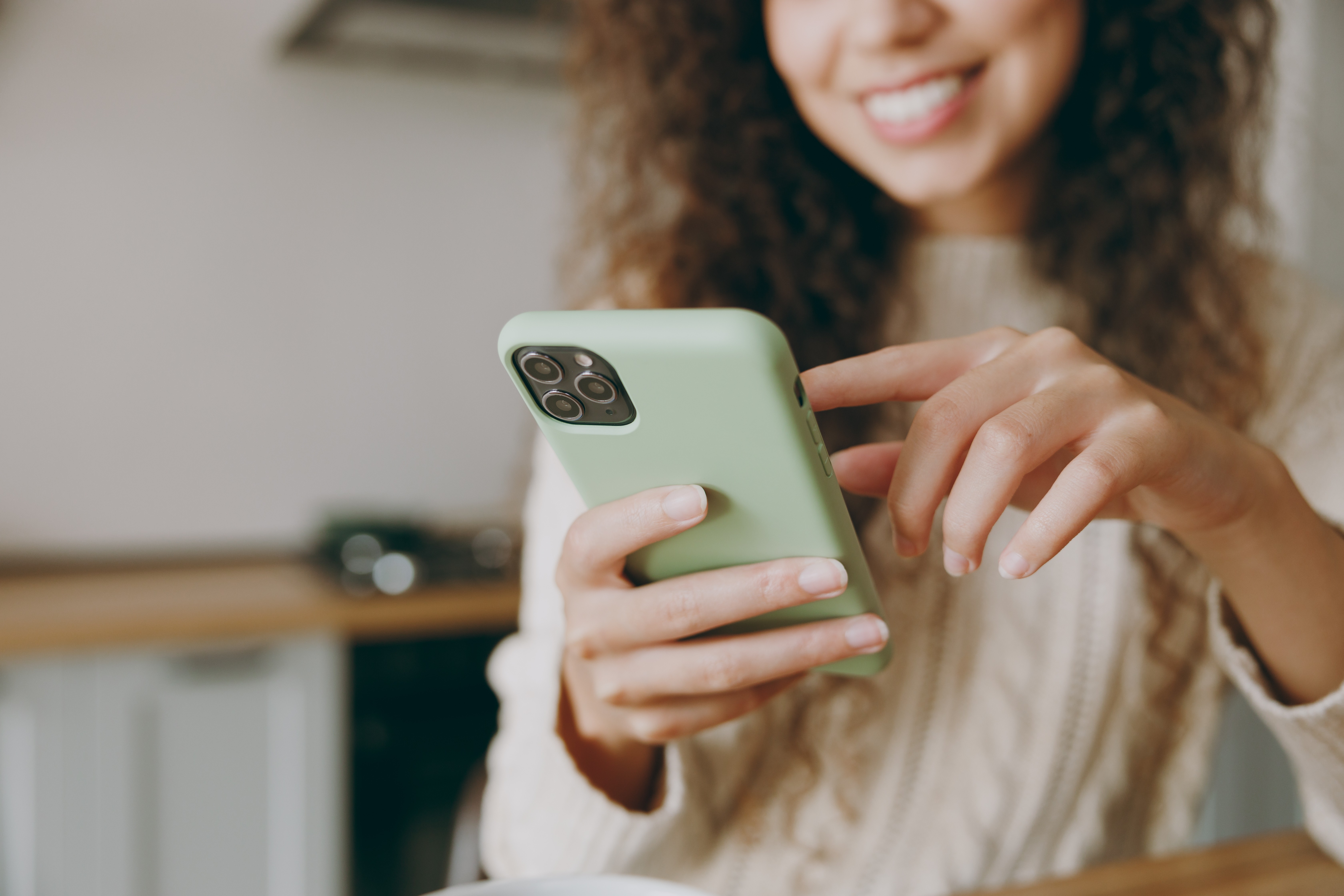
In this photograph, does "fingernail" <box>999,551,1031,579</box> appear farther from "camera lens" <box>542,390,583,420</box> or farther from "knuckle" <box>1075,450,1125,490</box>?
"camera lens" <box>542,390,583,420</box>

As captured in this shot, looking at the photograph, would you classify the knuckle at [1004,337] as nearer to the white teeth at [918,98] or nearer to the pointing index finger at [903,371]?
the pointing index finger at [903,371]

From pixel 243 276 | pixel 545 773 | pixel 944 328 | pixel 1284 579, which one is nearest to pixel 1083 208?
pixel 944 328

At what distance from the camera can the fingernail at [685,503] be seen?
398 millimetres

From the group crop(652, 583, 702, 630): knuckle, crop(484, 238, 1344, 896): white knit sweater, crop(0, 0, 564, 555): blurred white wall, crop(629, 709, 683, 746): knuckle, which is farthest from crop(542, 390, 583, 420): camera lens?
crop(0, 0, 564, 555): blurred white wall

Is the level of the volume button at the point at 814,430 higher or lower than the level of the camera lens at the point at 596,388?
lower

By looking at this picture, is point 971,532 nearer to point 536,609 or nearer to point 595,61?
point 536,609

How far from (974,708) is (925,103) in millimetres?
486

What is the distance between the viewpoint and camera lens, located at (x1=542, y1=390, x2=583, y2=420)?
390 mm

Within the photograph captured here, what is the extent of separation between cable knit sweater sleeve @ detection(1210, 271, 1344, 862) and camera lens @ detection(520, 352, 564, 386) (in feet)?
1.37

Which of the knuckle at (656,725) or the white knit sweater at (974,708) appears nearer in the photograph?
the knuckle at (656,725)

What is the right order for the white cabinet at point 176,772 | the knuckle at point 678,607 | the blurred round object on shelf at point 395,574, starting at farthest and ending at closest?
the blurred round object on shelf at point 395,574
the white cabinet at point 176,772
the knuckle at point 678,607

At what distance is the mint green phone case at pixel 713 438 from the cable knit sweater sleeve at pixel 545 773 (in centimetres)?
22

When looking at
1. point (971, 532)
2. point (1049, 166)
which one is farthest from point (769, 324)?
point (1049, 166)

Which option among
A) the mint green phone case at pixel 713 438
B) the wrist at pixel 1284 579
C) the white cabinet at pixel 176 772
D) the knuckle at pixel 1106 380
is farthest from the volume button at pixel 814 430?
the white cabinet at pixel 176 772
